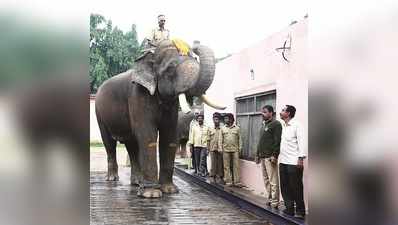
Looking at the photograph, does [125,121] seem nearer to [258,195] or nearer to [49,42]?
[258,195]

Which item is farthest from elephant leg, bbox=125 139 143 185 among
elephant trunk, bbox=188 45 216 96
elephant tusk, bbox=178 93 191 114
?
elephant trunk, bbox=188 45 216 96

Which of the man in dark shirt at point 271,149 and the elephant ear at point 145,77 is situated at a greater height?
the elephant ear at point 145,77

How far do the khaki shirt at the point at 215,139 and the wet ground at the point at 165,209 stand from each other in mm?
960

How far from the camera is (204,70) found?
319 inches

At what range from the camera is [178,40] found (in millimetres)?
8742

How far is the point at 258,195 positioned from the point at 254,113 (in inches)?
59.7

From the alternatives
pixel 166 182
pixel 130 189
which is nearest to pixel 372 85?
pixel 166 182

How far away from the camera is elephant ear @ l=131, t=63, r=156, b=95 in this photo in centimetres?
864

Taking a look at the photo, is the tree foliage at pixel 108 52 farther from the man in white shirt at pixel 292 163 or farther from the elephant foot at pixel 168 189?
the man in white shirt at pixel 292 163

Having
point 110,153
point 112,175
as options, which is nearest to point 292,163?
point 112,175

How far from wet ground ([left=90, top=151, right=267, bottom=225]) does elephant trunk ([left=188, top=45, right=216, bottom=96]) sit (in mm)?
1637

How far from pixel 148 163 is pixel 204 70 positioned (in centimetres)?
177

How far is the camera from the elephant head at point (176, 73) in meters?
8.13

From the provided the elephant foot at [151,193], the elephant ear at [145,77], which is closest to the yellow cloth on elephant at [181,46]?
the elephant ear at [145,77]
